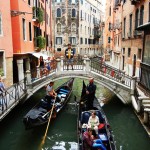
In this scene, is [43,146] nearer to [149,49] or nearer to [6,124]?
[6,124]

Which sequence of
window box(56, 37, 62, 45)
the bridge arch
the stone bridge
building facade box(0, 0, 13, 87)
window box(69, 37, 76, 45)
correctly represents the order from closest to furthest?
building facade box(0, 0, 13, 87), the stone bridge, the bridge arch, window box(56, 37, 62, 45), window box(69, 37, 76, 45)

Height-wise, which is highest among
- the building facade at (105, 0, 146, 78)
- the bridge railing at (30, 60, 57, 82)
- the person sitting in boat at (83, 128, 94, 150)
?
the building facade at (105, 0, 146, 78)

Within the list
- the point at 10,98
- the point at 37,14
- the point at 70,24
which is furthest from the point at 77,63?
the point at 70,24

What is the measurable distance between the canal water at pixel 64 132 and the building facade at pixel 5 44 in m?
2.11

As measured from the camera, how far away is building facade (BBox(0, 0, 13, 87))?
1187 cm

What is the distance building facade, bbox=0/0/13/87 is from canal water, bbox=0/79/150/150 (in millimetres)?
2113

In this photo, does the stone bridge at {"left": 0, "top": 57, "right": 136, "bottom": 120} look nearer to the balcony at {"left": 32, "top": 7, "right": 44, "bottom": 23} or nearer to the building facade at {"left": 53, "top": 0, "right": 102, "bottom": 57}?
the balcony at {"left": 32, "top": 7, "right": 44, "bottom": 23}

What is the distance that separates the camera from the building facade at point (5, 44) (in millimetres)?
11873

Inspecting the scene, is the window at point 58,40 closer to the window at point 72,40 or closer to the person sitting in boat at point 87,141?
the window at point 72,40

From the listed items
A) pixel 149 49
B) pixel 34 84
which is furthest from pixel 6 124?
pixel 149 49

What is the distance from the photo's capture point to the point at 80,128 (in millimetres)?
8492

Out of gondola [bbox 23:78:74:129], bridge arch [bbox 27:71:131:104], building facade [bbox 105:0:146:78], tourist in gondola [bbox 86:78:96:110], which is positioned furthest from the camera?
building facade [bbox 105:0:146:78]

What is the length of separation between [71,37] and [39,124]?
3151 cm

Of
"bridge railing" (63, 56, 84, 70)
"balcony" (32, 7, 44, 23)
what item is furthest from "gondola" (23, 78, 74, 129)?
"balcony" (32, 7, 44, 23)
